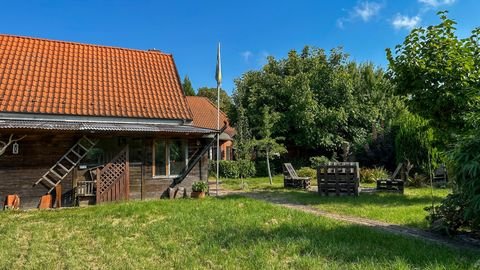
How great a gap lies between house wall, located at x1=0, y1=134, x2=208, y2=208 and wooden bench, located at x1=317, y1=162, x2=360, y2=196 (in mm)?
6409

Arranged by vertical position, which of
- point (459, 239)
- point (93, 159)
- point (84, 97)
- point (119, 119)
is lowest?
point (459, 239)

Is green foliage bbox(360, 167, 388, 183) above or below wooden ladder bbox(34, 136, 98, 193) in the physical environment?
below

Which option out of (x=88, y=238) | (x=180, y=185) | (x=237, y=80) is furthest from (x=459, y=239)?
(x=237, y=80)

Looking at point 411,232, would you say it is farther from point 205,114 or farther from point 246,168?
point 205,114

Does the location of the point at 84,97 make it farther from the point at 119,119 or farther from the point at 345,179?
the point at 345,179

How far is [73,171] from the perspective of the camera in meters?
12.7

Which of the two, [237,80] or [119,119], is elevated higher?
[237,80]

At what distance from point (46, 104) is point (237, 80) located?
16.2m

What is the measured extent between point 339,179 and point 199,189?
17.0 feet

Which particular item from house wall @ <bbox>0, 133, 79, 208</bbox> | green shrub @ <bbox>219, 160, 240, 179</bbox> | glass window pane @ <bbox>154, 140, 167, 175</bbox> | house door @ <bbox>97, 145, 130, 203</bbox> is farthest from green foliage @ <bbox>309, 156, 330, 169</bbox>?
house wall @ <bbox>0, 133, 79, 208</bbox>

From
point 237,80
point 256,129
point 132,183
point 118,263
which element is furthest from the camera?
point 237,80

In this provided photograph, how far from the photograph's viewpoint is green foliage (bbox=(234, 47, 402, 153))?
79.3 feet

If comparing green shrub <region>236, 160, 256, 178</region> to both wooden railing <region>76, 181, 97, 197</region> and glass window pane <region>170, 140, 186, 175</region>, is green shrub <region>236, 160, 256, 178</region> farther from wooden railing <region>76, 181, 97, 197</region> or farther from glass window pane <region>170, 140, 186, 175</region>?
wooden railing <region>76, 181, 97, 197</region>

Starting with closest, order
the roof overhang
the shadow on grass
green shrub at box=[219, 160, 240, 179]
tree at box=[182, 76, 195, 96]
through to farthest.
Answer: the shadow on grass < the roof overhang < green shrub at box=[219, 160, 240, 179] < tree at box=[182, 76, 195, 96]
